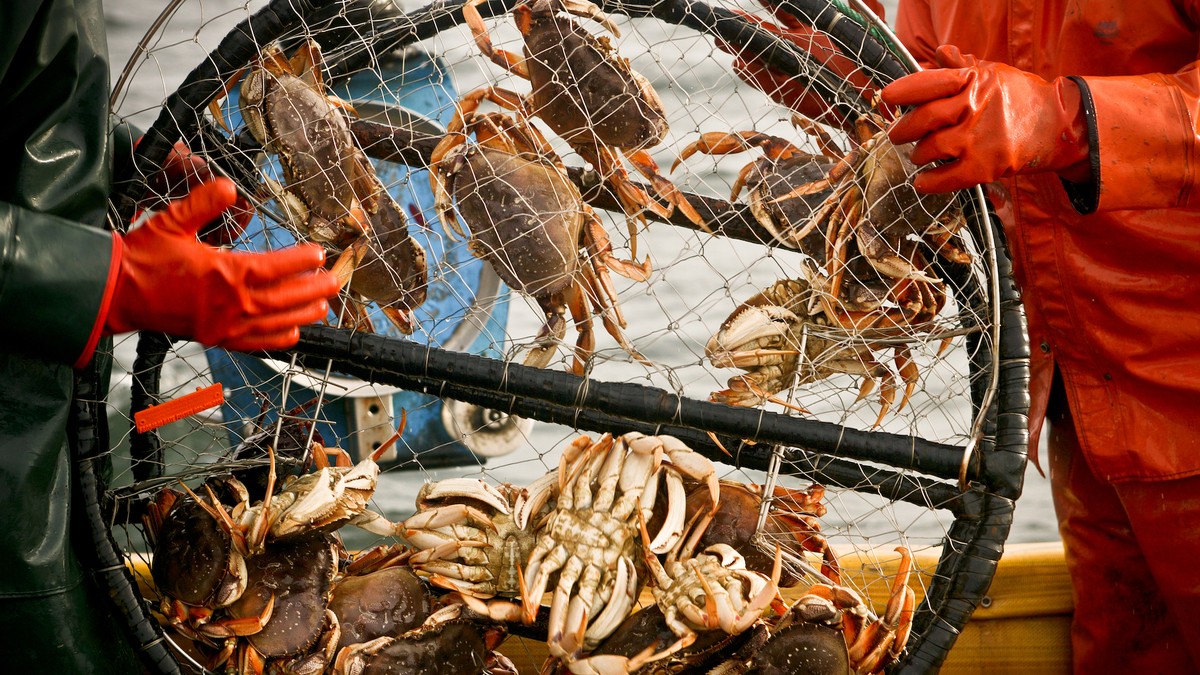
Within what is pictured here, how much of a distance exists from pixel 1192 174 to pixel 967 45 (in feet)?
2.25

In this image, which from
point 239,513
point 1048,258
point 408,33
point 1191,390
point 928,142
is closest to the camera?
point 928,142

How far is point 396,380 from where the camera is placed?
1.73 metres

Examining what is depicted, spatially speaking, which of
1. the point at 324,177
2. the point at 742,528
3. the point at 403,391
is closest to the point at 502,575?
the point at 742,528

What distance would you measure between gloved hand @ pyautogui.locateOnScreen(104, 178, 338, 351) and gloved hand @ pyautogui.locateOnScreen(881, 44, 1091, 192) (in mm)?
900

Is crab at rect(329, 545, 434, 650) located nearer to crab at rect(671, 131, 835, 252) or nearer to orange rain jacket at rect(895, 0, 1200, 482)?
crab at rect(671, 131, 835, 252)

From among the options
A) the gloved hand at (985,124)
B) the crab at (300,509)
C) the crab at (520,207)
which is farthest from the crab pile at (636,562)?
the gloved hand at (985,124)

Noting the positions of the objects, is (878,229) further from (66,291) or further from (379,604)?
(66,291)

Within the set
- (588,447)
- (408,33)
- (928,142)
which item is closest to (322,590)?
(588,447)

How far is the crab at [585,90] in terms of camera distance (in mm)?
1729

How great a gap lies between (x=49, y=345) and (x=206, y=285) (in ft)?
0.68

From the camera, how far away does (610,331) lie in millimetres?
1881

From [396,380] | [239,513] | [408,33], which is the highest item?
[408,33]

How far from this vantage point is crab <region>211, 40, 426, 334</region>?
5.70 feet

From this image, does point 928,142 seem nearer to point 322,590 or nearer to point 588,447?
point 588,447
